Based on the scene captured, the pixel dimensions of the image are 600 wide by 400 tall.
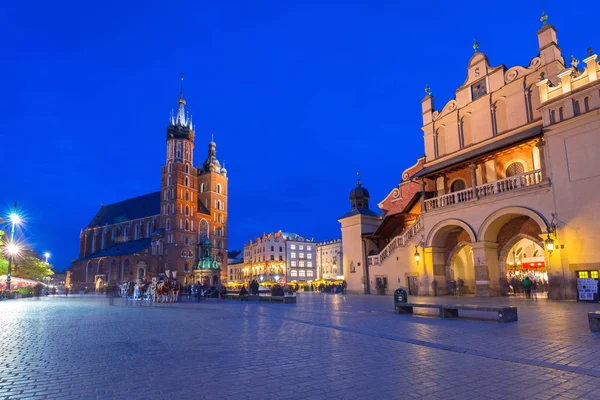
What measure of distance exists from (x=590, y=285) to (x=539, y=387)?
1707 cm

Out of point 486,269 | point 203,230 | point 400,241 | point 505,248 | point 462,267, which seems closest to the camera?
point 486,269

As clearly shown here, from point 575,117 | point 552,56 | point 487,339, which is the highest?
point 552,56

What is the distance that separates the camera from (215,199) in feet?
324

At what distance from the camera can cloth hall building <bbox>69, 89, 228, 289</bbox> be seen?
8550 cm

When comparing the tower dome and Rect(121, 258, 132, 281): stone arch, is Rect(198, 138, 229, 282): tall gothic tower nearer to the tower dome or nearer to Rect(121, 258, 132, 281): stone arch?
Rect(121, 258, 132, 281): stone arch

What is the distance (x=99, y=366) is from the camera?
731cm

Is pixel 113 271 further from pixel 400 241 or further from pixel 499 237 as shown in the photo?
pixel 499 237

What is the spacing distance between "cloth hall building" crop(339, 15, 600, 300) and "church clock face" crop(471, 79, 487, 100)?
83mm

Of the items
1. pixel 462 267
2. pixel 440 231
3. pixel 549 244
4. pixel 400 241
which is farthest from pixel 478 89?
pixel 549 244

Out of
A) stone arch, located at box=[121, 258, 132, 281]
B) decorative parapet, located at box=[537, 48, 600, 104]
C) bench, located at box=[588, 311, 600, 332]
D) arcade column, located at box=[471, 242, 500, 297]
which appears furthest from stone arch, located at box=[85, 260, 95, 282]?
bench, located at box=[588, 311, 600, 332]

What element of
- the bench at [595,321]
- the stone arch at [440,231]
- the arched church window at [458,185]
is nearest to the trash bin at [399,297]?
the bench at [595,321]

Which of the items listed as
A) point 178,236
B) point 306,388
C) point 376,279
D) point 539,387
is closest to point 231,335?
point 306,388

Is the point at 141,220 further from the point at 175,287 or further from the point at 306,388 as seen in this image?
the point at 306,388

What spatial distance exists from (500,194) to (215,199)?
266 feet
